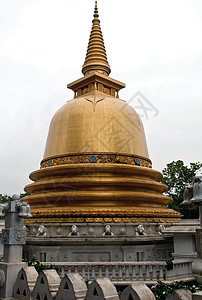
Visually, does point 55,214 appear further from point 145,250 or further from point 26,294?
point 26,294

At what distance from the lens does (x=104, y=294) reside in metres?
4.85

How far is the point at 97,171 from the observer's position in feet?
53.7

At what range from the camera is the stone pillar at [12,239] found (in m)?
6.70

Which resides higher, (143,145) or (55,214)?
(143,145)

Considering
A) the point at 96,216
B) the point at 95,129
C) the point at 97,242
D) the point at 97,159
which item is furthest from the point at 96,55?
the point at 97,242

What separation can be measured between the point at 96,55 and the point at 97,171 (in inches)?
420

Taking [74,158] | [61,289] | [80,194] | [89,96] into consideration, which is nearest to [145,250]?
[80,194]

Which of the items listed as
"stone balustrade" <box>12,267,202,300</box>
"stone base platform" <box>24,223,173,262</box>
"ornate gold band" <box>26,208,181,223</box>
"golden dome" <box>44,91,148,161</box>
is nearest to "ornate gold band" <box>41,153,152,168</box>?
"golden dome" <box>44,91,148,161</box>

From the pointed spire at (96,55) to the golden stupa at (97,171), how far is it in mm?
3278

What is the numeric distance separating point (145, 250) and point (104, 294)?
9279mm

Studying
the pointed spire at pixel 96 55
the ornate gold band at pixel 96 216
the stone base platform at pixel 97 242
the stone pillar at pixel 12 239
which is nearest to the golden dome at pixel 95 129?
the pointed spire at pixel 96 55

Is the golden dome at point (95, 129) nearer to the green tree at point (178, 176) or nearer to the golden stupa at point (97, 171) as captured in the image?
the golden stupa at point (97, 171)

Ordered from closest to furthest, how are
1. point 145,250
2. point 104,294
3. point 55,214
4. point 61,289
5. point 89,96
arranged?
1. point 104,294
2. point 61,289
3. point 145,250
4. point 55,214
5. point 89,96

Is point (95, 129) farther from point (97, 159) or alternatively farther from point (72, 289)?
point (72, 289)
